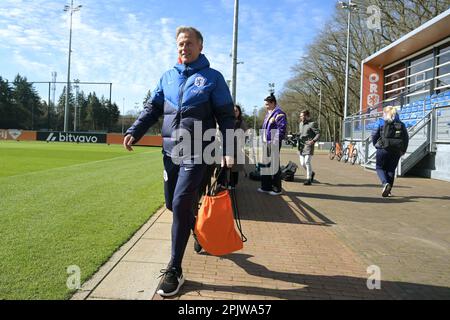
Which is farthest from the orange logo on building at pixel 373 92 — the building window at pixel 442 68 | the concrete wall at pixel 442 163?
the concrete wall at pixel 442 163

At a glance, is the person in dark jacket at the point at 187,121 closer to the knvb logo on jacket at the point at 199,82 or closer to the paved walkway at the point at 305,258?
the knvb logo on jacket at the point at 199,82

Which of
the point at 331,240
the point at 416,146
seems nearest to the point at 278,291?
the point at 331,240

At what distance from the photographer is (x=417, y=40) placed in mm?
22438

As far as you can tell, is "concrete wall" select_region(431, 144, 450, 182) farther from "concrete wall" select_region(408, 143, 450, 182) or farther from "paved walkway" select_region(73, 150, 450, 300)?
"paved walkway" select_region(73, 150, 450, 300)

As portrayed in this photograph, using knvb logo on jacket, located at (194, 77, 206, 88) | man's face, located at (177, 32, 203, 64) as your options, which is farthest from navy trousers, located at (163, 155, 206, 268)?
man's face, located at (177, 32, 203, 64)

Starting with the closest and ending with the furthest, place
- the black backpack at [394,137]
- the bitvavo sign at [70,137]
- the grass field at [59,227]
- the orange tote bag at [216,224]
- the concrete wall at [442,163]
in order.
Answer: the grass field at [59,227]
the orange tote bag at [216,224]
the black backpack at [394,137]
the concrete wall at [442,163]
the bitvavo sign at [70,137]

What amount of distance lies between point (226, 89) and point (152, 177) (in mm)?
9326

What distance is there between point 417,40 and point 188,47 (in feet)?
71.6

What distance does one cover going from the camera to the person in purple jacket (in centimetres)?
910

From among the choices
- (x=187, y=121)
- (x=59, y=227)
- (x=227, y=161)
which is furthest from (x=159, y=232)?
(x=187, y=121)

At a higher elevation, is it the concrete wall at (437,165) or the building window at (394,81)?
→ the building window at (394,81)

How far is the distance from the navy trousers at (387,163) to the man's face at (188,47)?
6869 mm

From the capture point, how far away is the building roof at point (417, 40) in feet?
64.2

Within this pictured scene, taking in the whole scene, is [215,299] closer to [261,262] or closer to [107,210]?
[261,262]
